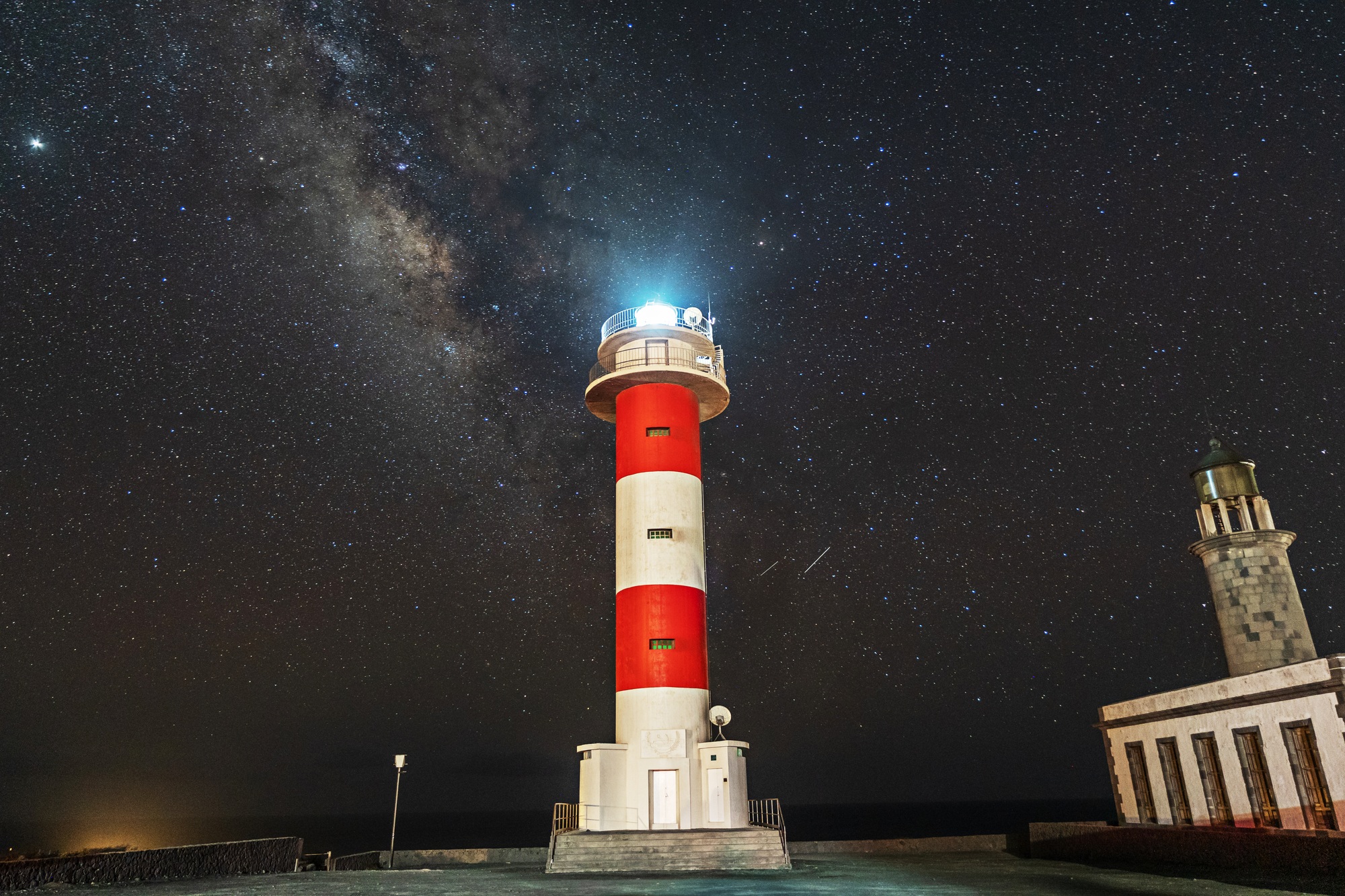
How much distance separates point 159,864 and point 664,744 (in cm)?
1291

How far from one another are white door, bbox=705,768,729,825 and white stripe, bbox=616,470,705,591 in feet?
18.2

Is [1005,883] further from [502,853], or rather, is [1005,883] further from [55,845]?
[55,845]

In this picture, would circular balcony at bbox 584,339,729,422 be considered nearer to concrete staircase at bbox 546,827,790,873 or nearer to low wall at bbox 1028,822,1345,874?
concrete staircase at bbox 546,827,790,873

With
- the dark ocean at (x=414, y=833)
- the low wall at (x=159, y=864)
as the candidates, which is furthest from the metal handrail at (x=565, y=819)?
the dark ocean at (x=414, y=833)

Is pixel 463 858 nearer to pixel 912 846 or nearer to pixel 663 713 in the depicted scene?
pixel 663 713

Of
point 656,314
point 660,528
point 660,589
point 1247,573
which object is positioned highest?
point 656,314

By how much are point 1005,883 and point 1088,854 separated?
9.06 meters

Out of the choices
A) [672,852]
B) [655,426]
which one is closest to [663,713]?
[672,852]

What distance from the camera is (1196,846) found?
21984mm

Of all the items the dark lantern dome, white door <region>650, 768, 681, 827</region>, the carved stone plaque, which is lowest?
white door <region>650, 768, 681, 827</region>

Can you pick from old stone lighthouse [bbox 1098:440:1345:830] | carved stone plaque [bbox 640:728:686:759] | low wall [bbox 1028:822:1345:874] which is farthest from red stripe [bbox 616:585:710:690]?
old stone lighthouse [bbox 1098:440:1345:830]

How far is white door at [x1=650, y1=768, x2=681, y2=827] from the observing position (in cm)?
2534

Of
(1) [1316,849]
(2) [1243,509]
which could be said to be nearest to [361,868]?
(1) [1316,849]

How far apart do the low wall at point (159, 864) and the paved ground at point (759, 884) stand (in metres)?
0.80
